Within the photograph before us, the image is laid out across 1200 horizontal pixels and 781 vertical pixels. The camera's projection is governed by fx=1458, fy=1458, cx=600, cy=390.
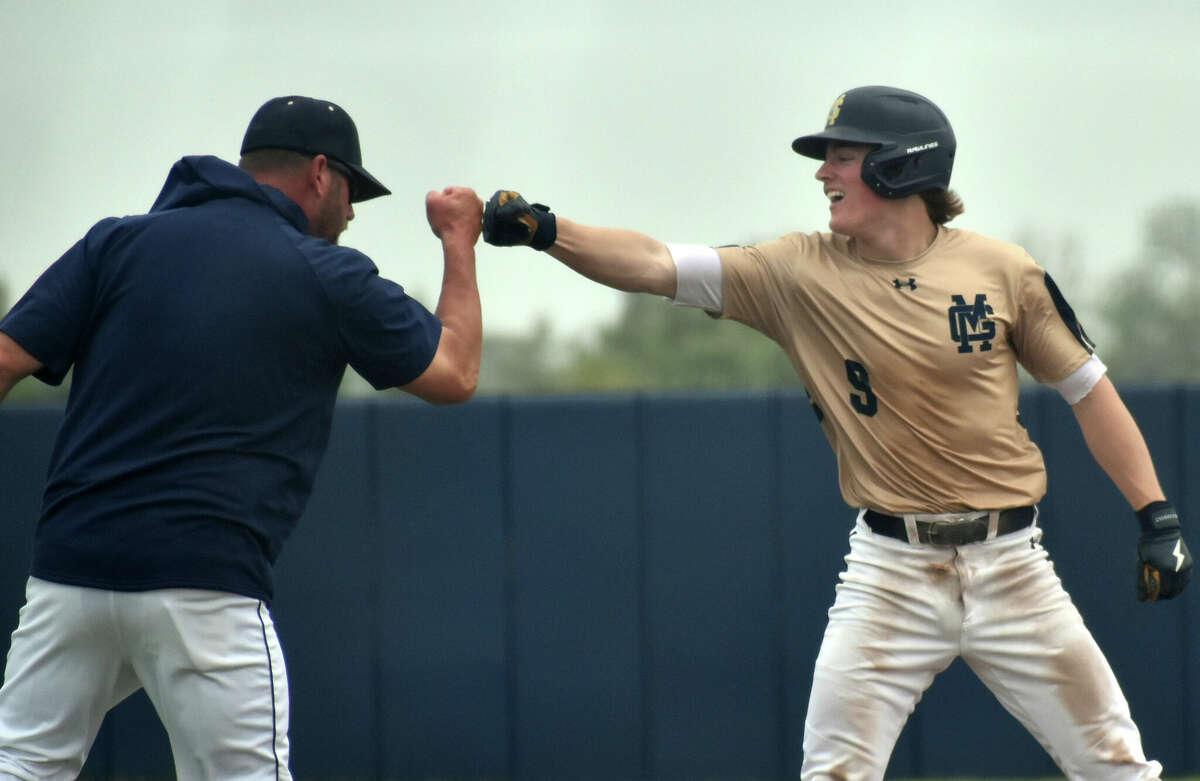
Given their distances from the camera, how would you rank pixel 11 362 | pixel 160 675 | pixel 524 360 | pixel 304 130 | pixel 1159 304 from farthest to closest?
1. pixel 1159 304
2. pixel 524 360
3. pixel 304 130
4. pixel 11 362
5. pixel 160 675

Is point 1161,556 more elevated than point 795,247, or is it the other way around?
point 795,247

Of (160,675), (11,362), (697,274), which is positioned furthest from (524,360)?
(160,675)

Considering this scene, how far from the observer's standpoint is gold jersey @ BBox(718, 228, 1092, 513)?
3781mm

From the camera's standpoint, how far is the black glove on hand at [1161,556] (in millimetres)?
3906

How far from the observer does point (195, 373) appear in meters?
3.03

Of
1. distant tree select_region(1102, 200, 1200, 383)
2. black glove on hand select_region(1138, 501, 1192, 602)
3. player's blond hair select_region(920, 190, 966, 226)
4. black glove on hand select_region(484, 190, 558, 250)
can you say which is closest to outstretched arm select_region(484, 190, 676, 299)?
black glove on hand select_region(484, 190, 558, 250)

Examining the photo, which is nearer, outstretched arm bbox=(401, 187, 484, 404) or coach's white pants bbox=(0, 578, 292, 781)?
→ coach's white pants bbox=(0, 578, 292, 781)

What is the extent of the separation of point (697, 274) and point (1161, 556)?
1.46 m

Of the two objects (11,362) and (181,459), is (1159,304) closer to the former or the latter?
(181,459)

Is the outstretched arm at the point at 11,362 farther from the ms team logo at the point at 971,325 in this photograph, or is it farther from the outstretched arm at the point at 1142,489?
the outstretched arm at the point at 1142,489

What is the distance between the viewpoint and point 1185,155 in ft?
22.3

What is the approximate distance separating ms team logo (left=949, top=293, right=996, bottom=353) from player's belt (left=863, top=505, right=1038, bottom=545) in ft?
1.41

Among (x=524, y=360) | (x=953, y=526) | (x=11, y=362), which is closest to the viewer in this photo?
(x=11, y=362)

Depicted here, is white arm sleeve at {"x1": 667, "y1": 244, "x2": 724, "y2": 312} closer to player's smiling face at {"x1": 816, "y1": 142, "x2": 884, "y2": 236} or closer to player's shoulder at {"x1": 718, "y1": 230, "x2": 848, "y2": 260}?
player's shoulder at {"x1": 718, "y1": 230, "x2": 848, "y2": 260}
